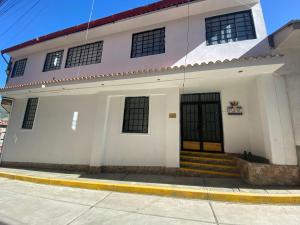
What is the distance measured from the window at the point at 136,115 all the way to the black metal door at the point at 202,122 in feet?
Answer: 6.91

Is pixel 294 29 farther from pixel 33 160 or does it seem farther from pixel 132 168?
pixel 33 160

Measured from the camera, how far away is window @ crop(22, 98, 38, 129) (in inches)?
362

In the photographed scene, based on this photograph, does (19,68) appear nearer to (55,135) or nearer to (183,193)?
(55,135)

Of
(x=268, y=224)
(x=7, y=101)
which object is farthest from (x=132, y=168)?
(x=7, y=101)

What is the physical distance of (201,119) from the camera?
7.70 metres

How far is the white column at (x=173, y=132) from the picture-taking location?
6127 mm

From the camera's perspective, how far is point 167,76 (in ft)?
18.5

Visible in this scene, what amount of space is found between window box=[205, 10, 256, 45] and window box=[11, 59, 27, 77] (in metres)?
12.8

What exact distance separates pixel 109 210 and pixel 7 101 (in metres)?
10.4

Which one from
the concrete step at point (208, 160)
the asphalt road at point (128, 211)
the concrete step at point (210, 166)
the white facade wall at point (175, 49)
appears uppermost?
the white facade wall at point (175, 49)

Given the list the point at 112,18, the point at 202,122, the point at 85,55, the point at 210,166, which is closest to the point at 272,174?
the point at 210,166

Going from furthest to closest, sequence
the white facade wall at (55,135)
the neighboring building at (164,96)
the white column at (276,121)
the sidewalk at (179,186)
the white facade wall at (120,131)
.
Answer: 1. the white facade wall at (55,135)
2. the white facade wall at (120,131)
3. the neighboring building at (164,96)
4. the white column at (276,121)
5. the sidewalk at (179,186)

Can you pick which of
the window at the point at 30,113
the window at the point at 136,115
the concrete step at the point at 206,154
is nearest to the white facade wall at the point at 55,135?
the window at the point at 30,113

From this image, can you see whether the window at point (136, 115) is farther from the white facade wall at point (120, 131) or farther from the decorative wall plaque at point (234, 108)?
the decorative wall plaque at point (234, 108)
